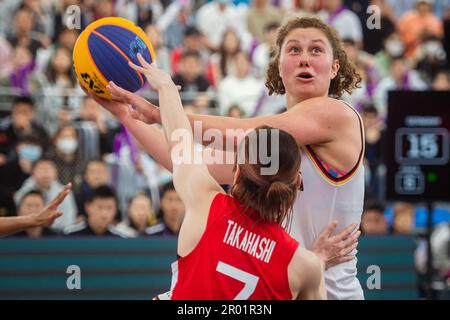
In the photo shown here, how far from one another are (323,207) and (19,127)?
5.76 m

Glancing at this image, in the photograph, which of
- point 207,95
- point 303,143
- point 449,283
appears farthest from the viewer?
point 207,95

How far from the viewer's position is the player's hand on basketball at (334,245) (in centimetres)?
458

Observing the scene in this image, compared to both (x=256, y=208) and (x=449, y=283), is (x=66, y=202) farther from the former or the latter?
(x=256, y=208)

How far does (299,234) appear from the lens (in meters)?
4.87

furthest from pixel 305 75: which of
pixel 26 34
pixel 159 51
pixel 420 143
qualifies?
pixel 26 34

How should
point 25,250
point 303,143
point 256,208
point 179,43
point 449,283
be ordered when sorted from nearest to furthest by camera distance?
point 256,208 → point 303,143 → point 25,250 → point 449,283 → point 179,43

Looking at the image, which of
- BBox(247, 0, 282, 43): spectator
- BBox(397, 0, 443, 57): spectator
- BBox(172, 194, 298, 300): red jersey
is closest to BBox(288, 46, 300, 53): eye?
BBox(172, 194, 298, 300): red jersey

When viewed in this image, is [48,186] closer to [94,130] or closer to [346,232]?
[94,130]

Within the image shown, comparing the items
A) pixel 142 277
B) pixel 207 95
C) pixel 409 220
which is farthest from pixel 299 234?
pixel 207 95

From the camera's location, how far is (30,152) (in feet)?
31.6

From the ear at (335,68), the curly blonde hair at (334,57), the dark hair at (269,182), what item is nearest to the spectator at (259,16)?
the curly blonde hair at (334,57)

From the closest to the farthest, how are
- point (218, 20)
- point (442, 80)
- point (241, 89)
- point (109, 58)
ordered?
point (109, 58) → point (241, 89) → point (442, 80) → point (218, 20)

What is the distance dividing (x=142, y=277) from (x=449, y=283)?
2.81 metres

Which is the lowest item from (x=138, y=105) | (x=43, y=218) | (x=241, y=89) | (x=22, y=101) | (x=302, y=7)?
(x=43, y=218)
